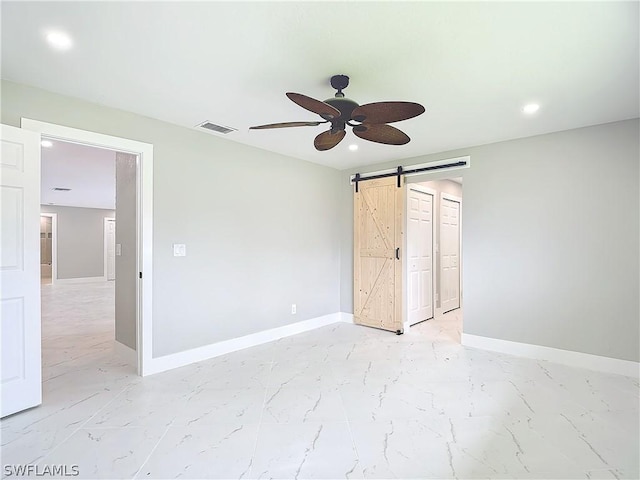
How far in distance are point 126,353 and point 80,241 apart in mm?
9019

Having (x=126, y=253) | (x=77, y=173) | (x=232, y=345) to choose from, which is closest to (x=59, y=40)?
(x=126, y=253)

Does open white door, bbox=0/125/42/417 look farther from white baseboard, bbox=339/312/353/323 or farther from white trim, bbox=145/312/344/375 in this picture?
white baseboard, bbox=339/312/353/323

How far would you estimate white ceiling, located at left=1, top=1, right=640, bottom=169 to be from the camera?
1.78 meters

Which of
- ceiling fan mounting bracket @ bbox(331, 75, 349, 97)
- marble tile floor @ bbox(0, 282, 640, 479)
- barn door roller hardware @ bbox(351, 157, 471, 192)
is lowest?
marble tile floor @ bbox(0, 282, 640, 479)

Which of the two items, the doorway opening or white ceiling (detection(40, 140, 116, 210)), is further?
white ceiling (detection(40, 140, 116, 210))

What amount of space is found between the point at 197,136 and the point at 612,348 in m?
4.74

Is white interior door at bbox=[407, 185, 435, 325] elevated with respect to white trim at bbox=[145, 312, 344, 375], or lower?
elevated

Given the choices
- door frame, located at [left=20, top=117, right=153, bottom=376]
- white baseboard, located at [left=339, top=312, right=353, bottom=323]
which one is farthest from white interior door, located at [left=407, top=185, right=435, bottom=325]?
door frame, located at [left=20, top=117, right=153, bottom=376]

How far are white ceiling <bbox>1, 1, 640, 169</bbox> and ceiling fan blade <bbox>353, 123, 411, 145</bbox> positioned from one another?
15.0 inches

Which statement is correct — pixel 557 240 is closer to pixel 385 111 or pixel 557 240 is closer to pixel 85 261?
pixel 385 111

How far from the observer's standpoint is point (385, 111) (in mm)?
2102

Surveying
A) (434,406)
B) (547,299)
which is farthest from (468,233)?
(434,406)

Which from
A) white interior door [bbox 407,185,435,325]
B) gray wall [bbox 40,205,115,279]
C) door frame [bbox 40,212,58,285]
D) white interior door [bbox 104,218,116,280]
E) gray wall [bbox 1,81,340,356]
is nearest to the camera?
gray wall [bbox 1,81,340,356]

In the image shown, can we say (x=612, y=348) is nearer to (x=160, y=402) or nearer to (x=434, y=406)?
(x=434, y=406)
